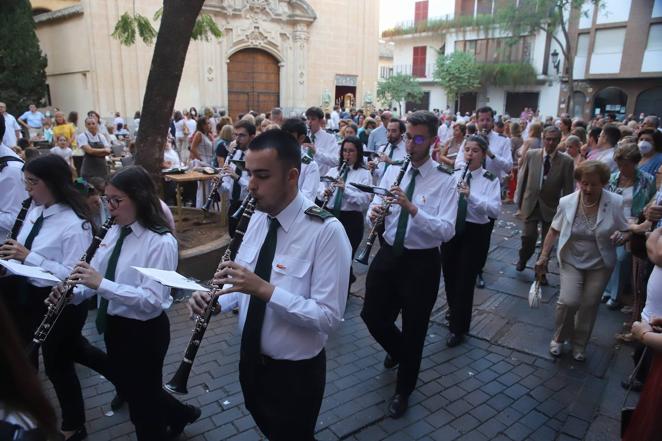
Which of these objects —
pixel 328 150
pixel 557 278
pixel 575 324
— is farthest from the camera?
pixel 328 150

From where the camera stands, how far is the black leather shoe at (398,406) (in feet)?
12.5

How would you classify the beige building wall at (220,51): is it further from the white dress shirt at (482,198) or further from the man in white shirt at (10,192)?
the white dress shirt at (482,198)

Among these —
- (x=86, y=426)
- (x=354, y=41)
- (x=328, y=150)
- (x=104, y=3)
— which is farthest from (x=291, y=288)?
(x=354, y=41)

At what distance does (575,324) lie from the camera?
185 inches

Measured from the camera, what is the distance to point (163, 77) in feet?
20.1

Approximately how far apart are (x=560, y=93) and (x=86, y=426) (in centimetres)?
3888

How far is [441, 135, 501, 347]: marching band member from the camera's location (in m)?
5.04

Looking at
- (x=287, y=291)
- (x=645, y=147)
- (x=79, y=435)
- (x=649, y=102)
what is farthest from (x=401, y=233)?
(x=649, y=102)

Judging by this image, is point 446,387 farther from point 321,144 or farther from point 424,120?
point 321,144

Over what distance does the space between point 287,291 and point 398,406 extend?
213 centimetres

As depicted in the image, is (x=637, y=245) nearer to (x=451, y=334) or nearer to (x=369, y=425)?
(x=451, y=334)

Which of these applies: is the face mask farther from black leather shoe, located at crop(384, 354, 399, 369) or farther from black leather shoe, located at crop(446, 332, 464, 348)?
black leather shoe, located at crop(384, 354, 399, 369)

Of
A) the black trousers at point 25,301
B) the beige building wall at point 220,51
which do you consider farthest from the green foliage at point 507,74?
the black trousers at point 25,301

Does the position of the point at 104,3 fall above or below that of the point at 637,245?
above
